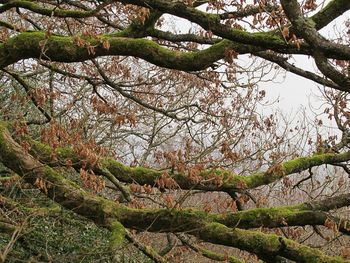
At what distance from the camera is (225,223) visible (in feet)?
19.8

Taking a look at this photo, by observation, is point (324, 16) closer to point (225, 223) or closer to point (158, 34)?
point (158, 34)

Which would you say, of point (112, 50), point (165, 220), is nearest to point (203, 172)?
point (165, 220)

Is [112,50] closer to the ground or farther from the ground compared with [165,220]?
farther from the ground

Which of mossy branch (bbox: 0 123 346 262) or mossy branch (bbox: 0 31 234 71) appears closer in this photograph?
mossy branch (bbox: 0 31 234 71)

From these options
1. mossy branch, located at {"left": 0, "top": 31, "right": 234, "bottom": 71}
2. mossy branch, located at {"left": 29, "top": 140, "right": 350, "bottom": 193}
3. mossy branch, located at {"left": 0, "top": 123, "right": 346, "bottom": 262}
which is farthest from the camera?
mossy branch, located at {"left": 29, "top": 140, "right": 350, "bottom": 193}

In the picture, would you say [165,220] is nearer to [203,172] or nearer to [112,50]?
[203,172]

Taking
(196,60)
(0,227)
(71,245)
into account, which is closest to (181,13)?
(196,60)

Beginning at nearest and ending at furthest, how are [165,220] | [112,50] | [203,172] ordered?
1. [112,50]
2. [165,220]
3. [203,172]

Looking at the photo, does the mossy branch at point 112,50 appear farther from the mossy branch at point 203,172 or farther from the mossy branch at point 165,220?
the mossy branch at point 203,172

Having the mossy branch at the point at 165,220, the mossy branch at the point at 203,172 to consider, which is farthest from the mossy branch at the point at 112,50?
the mossy branch at the point at 203,172

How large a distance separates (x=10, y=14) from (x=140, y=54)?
7.66m

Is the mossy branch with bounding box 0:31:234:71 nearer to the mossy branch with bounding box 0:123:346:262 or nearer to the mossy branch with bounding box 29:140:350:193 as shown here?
the mossy branch with bounding box 0:123:346:262

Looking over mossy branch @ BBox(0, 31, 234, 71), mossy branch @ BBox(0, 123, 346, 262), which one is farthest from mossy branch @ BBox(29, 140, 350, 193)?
mossy branch @ BBox(0, 31, 234, 71)

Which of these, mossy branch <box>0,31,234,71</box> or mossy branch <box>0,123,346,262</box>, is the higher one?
mossy branch <box>0,31,234,71</box>
